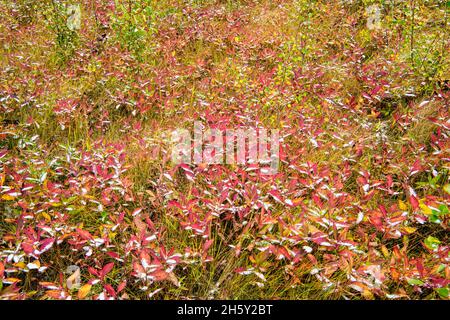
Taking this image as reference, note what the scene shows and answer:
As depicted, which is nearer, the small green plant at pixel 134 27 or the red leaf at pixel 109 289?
the red leaf at pixel 109 289

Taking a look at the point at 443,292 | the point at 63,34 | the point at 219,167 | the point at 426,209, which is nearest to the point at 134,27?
the point at 63,34

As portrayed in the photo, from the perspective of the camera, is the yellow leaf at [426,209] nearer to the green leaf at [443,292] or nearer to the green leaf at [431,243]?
the green leaf at [431,243]

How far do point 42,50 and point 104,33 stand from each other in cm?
89

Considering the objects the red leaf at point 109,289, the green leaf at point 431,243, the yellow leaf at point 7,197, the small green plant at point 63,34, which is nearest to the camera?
the red leaf at point 109,289

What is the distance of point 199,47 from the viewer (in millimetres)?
4984

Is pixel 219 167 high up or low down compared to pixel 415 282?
up

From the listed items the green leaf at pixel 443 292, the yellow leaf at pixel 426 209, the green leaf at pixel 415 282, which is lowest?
the green leaf at pixel 443 292

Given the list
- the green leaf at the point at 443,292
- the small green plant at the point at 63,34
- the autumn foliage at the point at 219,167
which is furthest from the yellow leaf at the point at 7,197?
the green leaf at the point at 443,292

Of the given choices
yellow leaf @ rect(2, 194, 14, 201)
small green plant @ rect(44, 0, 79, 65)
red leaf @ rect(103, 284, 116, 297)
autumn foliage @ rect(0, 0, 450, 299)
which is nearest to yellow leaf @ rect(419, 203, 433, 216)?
autumn foliage @ rect(0, 0, 450, 299)

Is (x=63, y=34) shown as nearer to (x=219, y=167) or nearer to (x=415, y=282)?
(x=219, y=167)

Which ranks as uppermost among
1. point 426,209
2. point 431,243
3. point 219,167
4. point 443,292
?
point 219,167

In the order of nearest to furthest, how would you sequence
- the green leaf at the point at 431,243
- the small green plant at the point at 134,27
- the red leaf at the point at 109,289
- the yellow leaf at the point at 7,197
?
the red leaf at the point at 109,289 → the green leaf at the point at 431,243 → the yellow leaf at the point at 7,197 → the small green plant at the point at 134,27

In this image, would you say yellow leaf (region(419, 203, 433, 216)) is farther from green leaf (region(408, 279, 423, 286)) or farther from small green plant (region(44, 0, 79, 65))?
small green plant (region(44, 0, 79, 65))
